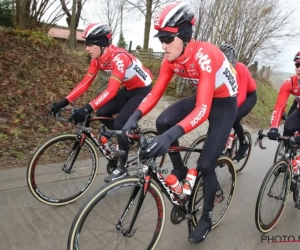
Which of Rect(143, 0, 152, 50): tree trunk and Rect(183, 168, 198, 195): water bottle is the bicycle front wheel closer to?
Rect(183, 168, 198, 195): water bottle

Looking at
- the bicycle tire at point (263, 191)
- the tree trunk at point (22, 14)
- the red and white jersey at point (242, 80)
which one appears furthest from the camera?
the tree trunk at point (22, 14)

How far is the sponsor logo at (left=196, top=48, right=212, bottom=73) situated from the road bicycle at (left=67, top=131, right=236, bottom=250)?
2.61 feet

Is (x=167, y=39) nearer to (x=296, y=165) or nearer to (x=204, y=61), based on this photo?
(x=204, y=61)

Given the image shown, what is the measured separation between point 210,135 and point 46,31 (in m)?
6.96

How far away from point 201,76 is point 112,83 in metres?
1.37

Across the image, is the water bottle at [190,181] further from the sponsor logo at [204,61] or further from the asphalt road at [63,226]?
the sponsor logo at [204,61]

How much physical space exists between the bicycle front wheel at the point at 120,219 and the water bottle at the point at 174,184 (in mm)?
208

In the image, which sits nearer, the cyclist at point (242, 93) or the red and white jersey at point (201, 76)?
the red and white jersey at point (201, 76)

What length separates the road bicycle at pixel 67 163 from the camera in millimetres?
3426

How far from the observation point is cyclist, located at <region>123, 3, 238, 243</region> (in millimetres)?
2434

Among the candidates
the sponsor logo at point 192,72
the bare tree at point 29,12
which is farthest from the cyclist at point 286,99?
the bare tree at point 29,12

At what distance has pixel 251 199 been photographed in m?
4.23

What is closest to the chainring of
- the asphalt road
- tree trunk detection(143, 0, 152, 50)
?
the asphalt road

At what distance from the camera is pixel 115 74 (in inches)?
143
